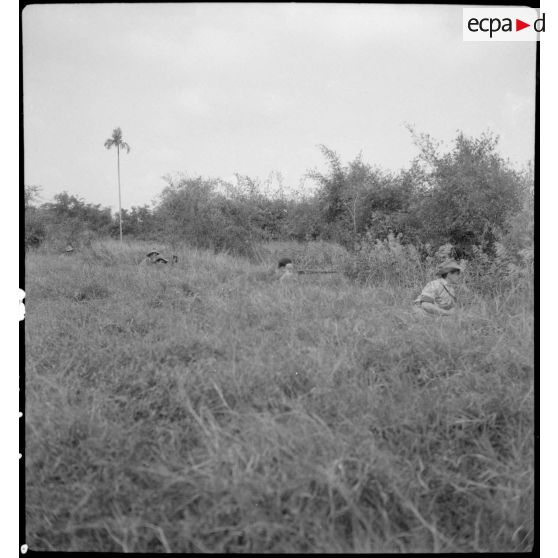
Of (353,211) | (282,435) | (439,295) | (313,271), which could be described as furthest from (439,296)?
(353,211)

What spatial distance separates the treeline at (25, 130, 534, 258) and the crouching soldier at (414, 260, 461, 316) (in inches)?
36.9

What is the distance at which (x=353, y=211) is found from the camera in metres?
8.88

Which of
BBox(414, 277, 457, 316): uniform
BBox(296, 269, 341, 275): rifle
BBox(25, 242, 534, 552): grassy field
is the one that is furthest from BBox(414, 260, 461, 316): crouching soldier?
BBox(296, 269, 341, 275): rifle

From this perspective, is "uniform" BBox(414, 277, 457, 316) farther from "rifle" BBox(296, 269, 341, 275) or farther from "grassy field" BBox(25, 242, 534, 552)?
"rifle" BBox(296, 269, 341, 275)

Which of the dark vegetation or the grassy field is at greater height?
the dark vegetation

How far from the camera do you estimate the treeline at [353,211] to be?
5891 millimetres

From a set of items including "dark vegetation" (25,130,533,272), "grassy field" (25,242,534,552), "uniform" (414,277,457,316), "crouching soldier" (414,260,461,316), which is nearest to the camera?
"grassy field" (25,242,534,552)

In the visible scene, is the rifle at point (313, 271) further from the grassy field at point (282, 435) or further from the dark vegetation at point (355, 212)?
the grassy field at point (282, 435)

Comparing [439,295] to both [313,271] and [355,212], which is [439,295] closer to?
[313,271]

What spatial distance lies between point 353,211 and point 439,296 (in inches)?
197

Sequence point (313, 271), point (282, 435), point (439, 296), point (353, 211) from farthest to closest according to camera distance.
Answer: point (353, 211)
point (313, 271)
point (439, 296)
point (282, 435)

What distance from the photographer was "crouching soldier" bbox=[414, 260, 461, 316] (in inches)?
160

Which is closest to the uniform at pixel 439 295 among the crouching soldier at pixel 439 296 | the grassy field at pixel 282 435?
the crouching soldier at pixel 439 296

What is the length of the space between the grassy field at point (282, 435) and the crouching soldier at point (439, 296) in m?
0.46
